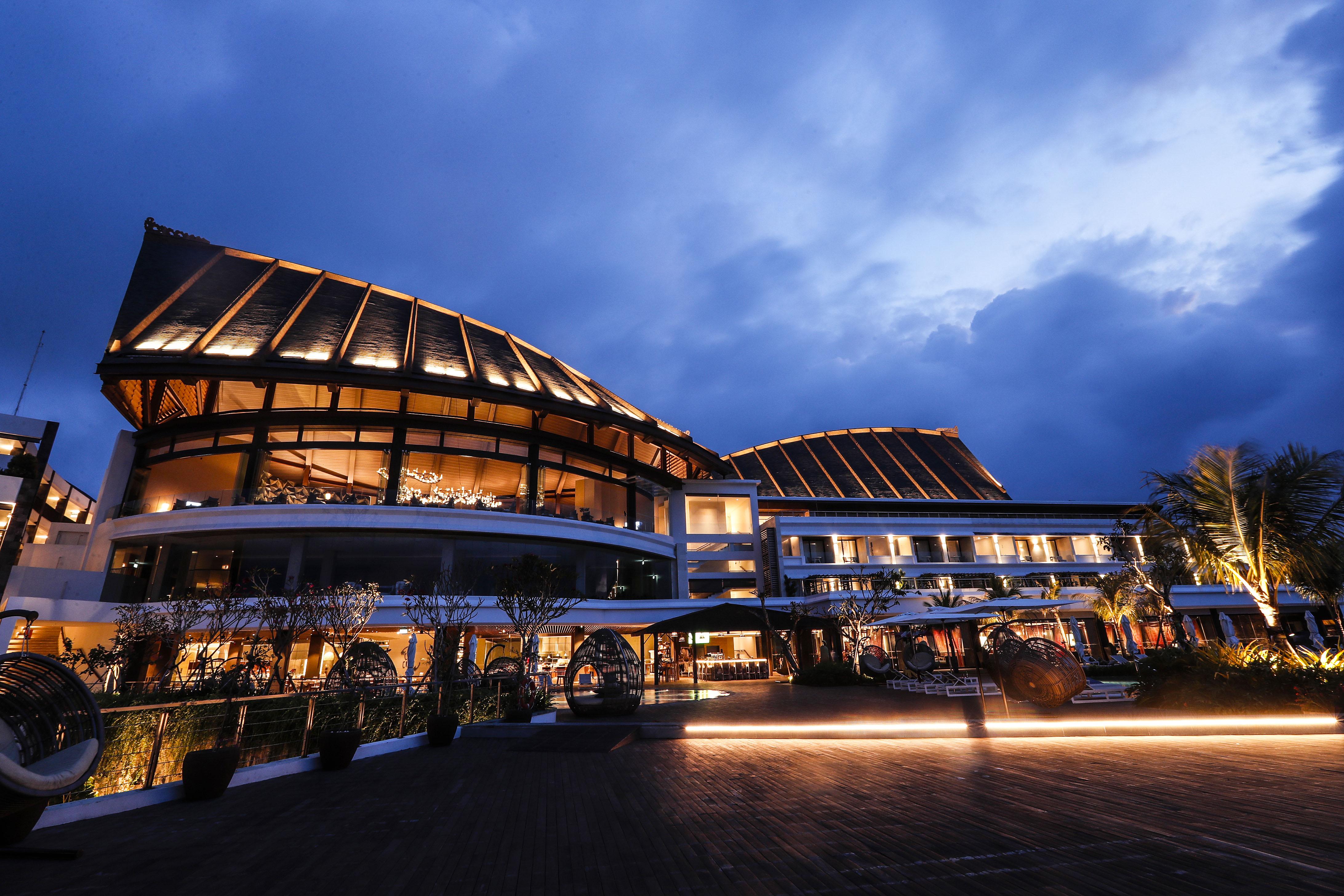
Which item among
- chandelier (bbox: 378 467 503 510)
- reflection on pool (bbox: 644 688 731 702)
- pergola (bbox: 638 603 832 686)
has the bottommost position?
reflection on pool (bbox: 644 688 731 702)

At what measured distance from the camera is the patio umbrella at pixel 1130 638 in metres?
25.6

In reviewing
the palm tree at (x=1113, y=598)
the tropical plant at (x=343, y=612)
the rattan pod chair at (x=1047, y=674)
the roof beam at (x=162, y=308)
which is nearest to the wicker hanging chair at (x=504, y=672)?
the tropical plant at (x=343, y=612)

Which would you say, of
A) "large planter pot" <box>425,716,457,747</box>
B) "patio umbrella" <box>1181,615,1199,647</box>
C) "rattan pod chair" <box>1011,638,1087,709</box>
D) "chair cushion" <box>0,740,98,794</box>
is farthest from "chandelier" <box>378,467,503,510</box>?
"patio umbrella" <box>1181,615,1199,647</box>

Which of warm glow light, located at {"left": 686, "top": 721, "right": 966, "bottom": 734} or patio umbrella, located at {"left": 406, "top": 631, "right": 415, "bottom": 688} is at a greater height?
patio umbrella, located at {"left": 406, "top": 631, "right": 415, "bottom": 688}

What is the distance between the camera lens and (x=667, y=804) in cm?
569

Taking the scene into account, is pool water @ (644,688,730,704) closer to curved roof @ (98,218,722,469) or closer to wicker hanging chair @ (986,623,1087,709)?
wicker hanging chair @ (986,623,1087,709)

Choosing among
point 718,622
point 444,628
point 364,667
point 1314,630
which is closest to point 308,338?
point 444,628

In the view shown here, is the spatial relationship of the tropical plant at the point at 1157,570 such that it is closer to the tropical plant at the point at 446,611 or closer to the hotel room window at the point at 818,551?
the hotel room window at the point at 818,551

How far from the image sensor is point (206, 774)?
244 inches

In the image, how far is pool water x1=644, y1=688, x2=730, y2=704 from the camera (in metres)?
17.0

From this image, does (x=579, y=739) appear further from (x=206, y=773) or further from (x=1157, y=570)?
(x=1157, y=570)

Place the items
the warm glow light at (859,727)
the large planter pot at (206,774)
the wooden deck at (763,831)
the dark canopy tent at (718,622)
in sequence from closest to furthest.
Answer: the wooden deck at (763,831) → the large planter pot at (206,774) → the warm glow light at (859,727) → the dark canopy tent at (718,622)

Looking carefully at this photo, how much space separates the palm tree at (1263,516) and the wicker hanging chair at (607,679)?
12135 millimetres

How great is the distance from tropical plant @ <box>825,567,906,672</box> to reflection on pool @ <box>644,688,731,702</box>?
6.06 m
